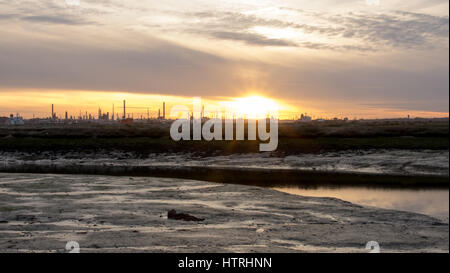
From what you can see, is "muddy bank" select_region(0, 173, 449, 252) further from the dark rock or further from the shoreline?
the shoreline

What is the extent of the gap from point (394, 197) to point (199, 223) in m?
14.9

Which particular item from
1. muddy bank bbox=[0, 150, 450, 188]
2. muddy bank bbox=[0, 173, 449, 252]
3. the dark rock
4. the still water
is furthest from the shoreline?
the dark rock

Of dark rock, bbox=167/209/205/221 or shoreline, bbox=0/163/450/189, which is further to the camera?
shoreline, bbox=0/163/450/189

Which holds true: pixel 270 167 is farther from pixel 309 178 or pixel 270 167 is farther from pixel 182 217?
pixel 182 217

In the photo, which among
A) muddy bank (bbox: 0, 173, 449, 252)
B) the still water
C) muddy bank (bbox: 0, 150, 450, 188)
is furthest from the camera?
muddy bank (bbox: 0, 150, 450, 188)

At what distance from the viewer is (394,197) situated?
91.4 feet

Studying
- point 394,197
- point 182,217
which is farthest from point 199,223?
point 394,197

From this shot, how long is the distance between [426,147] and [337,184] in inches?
902

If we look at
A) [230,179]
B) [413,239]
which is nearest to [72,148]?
[230,179]

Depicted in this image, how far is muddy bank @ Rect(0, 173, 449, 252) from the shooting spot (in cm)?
1428

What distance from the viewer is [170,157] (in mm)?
53656

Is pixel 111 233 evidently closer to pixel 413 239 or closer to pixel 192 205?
pixel 192 205

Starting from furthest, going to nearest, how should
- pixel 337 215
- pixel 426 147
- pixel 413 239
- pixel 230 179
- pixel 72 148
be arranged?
1. pixel 72 148
2. pixel 426 147
3. pixel 230 179
4. pixel 337 215
5. pixel 413 239

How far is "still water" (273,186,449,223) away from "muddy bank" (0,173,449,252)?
2204 millimetres
